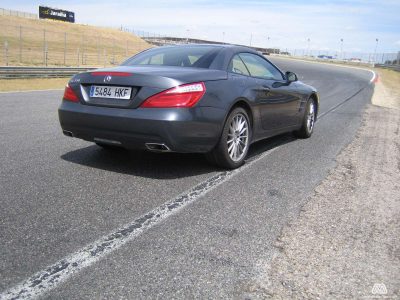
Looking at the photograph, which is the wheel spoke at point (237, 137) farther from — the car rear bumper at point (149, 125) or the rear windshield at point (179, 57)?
the rear windshield at point (179, 57)

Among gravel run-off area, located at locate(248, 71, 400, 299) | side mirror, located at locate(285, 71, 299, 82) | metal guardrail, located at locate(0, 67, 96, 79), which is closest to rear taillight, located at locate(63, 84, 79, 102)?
gravel run-off area, located at locate(248, 71, 400, 299)

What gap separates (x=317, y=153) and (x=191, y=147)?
101 inches

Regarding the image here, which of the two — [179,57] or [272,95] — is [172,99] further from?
[272,95]

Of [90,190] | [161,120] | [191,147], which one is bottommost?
[90,190]

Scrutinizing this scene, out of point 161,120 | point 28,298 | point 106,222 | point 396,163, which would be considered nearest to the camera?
point 28,298

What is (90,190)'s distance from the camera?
4098 mm

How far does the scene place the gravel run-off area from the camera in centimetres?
256

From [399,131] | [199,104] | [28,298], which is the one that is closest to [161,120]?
[199,104]

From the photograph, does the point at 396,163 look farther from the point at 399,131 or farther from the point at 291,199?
the point at 399,131

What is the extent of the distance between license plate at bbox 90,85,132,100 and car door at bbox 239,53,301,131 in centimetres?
175

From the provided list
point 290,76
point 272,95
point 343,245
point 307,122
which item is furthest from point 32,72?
point 343,245

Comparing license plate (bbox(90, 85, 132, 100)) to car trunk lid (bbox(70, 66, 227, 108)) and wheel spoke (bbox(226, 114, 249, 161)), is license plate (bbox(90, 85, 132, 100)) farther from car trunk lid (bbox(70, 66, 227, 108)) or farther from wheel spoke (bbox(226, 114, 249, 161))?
wheel spoke (bbox(226, 114, 249, 161))

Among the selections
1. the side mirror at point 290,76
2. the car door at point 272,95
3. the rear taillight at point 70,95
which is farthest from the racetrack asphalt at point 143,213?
the side mirror at point 290,76

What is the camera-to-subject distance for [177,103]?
431cm
